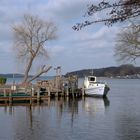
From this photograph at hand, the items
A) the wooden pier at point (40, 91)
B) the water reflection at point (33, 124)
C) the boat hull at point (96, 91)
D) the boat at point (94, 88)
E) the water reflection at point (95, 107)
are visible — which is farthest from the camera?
the boat hull at point (96, 91)

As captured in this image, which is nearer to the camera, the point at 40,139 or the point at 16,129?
the point at 40,139

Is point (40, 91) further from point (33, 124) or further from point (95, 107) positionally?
point (33, 124)

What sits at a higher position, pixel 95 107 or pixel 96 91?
pixel 96 91

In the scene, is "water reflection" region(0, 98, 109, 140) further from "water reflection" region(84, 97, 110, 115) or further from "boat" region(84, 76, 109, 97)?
"boat" region(84, 76, 109, 97)

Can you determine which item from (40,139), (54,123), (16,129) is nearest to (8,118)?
(54,123)

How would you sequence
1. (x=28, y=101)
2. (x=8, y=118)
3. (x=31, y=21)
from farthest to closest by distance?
1. (x=31, y=21)
2. (x=28, y=101)
3. (x=8, y=118)

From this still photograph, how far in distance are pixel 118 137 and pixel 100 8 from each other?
17.8 metres

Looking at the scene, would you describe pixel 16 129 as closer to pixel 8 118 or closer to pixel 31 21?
pixel 8 118

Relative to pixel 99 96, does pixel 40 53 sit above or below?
above

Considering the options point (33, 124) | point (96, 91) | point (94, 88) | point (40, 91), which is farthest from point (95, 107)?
point (33, 124)

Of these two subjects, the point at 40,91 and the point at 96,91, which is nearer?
the point at 40,91

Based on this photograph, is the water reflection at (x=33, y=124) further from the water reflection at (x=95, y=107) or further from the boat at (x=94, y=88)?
the boat at (x=94, y=88)

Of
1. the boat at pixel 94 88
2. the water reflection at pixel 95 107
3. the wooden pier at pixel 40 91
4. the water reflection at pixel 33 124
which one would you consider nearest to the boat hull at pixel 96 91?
the boat at pixel 94 88

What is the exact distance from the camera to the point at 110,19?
7.71 m
